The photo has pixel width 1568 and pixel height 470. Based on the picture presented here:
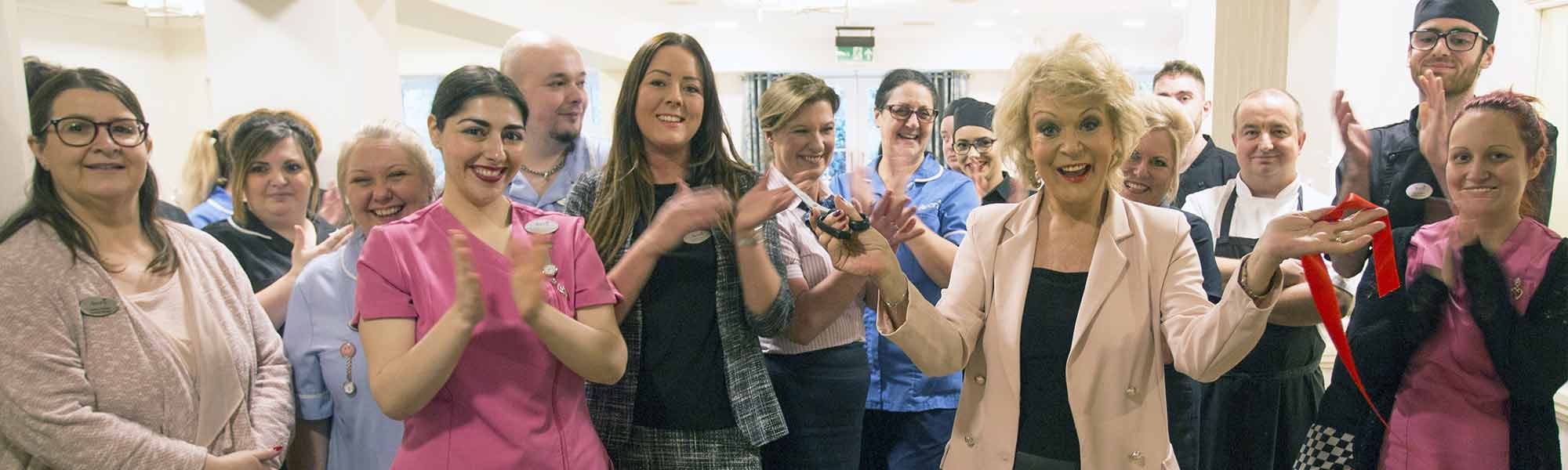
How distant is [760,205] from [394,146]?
35.3 inches

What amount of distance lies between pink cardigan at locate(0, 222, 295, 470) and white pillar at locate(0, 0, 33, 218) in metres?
0.50

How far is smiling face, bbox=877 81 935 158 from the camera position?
8.99ft

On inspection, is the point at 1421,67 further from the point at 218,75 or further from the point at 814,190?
the point at 218,75

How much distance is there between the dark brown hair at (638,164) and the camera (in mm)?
1848

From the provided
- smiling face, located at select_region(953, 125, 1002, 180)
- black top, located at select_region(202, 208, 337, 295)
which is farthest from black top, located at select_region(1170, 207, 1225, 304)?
black top, located at select_region(202, 208, 337, 295)

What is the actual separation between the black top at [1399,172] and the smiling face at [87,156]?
2513 millimetres

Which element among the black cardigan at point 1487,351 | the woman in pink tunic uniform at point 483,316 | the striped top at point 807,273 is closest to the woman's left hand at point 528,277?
the woman in pink tunic uniform at point 483,316

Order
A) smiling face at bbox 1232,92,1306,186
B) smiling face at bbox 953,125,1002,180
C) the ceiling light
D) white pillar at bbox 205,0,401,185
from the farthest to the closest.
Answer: the ceiling light < white pillar at bbox 205,0,401,185 < smiling face at bbox 953,125,1002,180 < smiling face at bbox 1232,92,1306,186

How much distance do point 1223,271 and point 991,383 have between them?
3.21ft

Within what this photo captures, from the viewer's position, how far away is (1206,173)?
301 cm

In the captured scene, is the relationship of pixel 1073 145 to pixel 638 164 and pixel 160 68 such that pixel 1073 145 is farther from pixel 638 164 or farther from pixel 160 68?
pixel 160 68

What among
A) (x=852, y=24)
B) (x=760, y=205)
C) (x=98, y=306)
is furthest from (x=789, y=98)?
(x=852, y=24)

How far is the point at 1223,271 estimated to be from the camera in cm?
231

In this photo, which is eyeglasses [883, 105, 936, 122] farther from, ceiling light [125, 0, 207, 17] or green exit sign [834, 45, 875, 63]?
green exit sign [834, 45, 875, 63]
